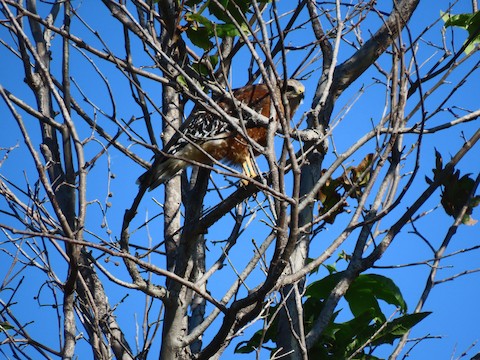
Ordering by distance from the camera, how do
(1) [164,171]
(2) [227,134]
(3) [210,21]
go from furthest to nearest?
(2) [227,134] → (1) [164,171] → (3) [210,21]

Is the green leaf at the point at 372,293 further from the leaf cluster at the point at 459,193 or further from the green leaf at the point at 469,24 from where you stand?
the green leaf at the point at 469,24

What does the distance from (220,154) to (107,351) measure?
7.98 ft

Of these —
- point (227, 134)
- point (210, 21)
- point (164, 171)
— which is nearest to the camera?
point (210, 21)

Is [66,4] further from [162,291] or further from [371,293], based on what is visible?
[371,293]

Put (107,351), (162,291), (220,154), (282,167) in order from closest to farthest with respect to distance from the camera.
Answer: (282,167)
(107,351)
(162,291)
(220,154)

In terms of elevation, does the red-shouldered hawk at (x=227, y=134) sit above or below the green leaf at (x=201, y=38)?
above

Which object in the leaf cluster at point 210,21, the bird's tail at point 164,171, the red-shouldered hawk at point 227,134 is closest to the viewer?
the leaf cluster at point 210,21

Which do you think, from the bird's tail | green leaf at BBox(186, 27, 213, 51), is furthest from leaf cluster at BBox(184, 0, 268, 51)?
the bird's tail

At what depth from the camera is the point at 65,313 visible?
254 cm

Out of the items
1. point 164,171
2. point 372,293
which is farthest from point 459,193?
point 164,171

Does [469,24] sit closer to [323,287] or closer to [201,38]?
[201,38]

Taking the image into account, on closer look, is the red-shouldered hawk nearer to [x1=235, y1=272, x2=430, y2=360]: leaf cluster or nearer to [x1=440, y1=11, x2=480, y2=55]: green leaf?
[x1=235, y1=272, x2=430, y2=360]: leaf cluster

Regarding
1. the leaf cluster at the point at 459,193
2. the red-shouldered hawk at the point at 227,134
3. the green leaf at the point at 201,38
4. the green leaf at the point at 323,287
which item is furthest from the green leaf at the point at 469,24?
the red-shouldered hawk at the point at 227,134

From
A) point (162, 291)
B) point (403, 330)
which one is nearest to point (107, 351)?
point (162, 291)
